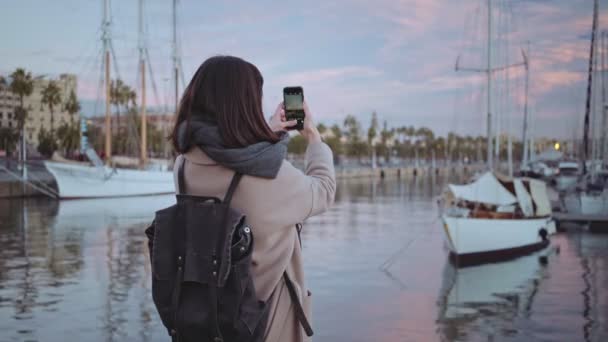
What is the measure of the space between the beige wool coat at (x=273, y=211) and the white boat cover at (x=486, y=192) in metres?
17.5

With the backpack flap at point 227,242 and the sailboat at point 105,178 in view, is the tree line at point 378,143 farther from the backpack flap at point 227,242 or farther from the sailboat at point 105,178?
the backpack flap at point 227,242

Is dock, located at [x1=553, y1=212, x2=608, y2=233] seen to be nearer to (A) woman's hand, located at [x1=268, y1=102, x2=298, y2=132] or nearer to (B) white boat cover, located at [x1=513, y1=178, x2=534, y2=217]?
(B) white boat cover, located at [x1=513, y1=178, x2=534, y2=217]

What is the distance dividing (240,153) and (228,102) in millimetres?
208

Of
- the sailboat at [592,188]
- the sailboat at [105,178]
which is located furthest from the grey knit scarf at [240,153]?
the sailboat at [105,178]

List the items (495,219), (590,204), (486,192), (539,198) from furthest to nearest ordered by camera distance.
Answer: (590,204), (539,198), (486,192), (495,219)

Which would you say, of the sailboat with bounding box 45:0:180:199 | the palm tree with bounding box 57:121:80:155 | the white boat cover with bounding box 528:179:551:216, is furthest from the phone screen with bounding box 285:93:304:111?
the palm tree with bounding box 57:121:80:155

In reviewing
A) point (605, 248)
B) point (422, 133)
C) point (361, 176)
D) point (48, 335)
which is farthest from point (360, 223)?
point (422, 133)

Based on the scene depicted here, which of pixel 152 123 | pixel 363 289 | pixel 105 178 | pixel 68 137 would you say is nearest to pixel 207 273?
pixel 363 289

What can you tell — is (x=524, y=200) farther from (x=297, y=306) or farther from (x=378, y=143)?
(x=378, y=143)

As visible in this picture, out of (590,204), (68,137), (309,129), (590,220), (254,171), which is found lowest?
(590,220)

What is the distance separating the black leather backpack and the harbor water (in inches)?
244

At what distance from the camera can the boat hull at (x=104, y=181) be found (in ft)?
143

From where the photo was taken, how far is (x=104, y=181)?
4603cm

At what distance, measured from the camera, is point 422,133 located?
192625mm
